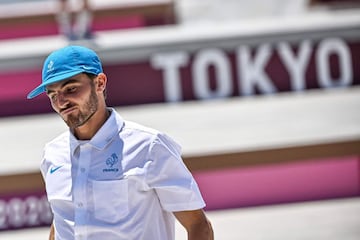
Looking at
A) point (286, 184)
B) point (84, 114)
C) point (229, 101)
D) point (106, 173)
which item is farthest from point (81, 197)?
point (229, 101)

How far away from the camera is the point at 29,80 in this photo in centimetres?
690

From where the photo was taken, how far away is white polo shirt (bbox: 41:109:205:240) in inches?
82.8

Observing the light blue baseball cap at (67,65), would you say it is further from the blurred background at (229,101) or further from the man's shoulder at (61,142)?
the blurred background at (229,101)

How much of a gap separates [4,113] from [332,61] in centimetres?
271

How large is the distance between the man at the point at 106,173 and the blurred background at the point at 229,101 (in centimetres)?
293

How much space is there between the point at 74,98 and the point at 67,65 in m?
0.08

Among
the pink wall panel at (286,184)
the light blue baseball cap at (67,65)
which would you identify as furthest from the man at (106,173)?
the pink wall panel at (286,184)

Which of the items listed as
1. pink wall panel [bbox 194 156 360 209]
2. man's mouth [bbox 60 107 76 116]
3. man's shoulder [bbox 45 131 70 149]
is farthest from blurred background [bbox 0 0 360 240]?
man's mouth [bbox 60 107 76 116]

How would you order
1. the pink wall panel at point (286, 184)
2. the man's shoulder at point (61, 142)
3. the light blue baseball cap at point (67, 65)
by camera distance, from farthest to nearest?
the pink wall panel at point (286, 184)
the man's shoulder at point (61, 142)
the light blue baseball cap at point (67, 65)

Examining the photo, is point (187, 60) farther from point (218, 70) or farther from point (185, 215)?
point (185, 215)

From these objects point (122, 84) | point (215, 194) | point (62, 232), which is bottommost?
point (215, 194)

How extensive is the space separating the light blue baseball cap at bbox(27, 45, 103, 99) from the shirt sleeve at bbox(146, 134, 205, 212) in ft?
0.80

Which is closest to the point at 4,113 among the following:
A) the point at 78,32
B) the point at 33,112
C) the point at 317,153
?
the point at 33,112

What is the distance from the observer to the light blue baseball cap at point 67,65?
2.07 metres
